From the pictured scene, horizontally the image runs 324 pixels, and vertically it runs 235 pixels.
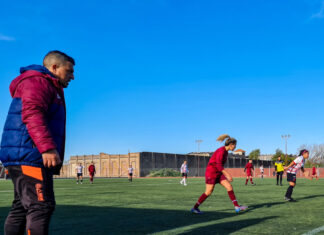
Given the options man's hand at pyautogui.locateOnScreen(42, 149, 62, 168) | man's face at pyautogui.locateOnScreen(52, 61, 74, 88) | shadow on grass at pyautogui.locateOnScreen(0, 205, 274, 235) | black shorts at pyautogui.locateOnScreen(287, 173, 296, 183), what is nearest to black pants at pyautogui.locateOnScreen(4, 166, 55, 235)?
man's hand at pyautogui.locateOnScreen(42, 149, 62, 168)

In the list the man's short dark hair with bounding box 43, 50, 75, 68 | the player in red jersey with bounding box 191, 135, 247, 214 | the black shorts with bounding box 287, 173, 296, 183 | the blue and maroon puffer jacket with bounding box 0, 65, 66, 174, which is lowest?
the black shorts with bounding box 287, 173, 296, 183

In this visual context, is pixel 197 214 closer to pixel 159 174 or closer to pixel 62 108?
pixel 62 108

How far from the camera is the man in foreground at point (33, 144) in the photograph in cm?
275

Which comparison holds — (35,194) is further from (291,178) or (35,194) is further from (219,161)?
(291,178)

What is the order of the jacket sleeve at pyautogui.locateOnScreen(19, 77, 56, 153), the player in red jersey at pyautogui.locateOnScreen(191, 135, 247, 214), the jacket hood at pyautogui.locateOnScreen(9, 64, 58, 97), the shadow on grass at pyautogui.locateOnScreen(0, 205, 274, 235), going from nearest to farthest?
the jacket sleeve at pyautogui.locateOnScreen(19, 77, 56, 153) < the jacket hood at pyautogui.locateOnScreen(9, 64, 58, 97) < the shadow on grass at pyautogui.locateOnScreen(0, 205, 274, 235) < the player in red jersey at pyautogui.locateOnScreen(191, 135, 247, 214)

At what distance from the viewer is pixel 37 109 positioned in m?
2.80

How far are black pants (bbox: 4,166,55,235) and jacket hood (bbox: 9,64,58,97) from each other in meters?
0.69

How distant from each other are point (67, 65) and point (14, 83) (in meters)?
0.47

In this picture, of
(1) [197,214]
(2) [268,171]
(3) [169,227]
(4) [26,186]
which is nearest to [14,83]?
(4) [26,186]

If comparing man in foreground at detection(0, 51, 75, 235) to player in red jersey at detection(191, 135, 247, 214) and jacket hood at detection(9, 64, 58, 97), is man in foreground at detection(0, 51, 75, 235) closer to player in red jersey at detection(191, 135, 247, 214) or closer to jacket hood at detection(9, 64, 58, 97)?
jacket hood at detection(9, 64, 58, 97)

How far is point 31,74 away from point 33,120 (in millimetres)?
436

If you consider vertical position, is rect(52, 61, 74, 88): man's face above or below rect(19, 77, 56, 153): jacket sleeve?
above

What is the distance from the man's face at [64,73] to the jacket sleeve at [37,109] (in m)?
0.24

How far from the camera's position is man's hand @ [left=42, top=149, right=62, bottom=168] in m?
2.73
